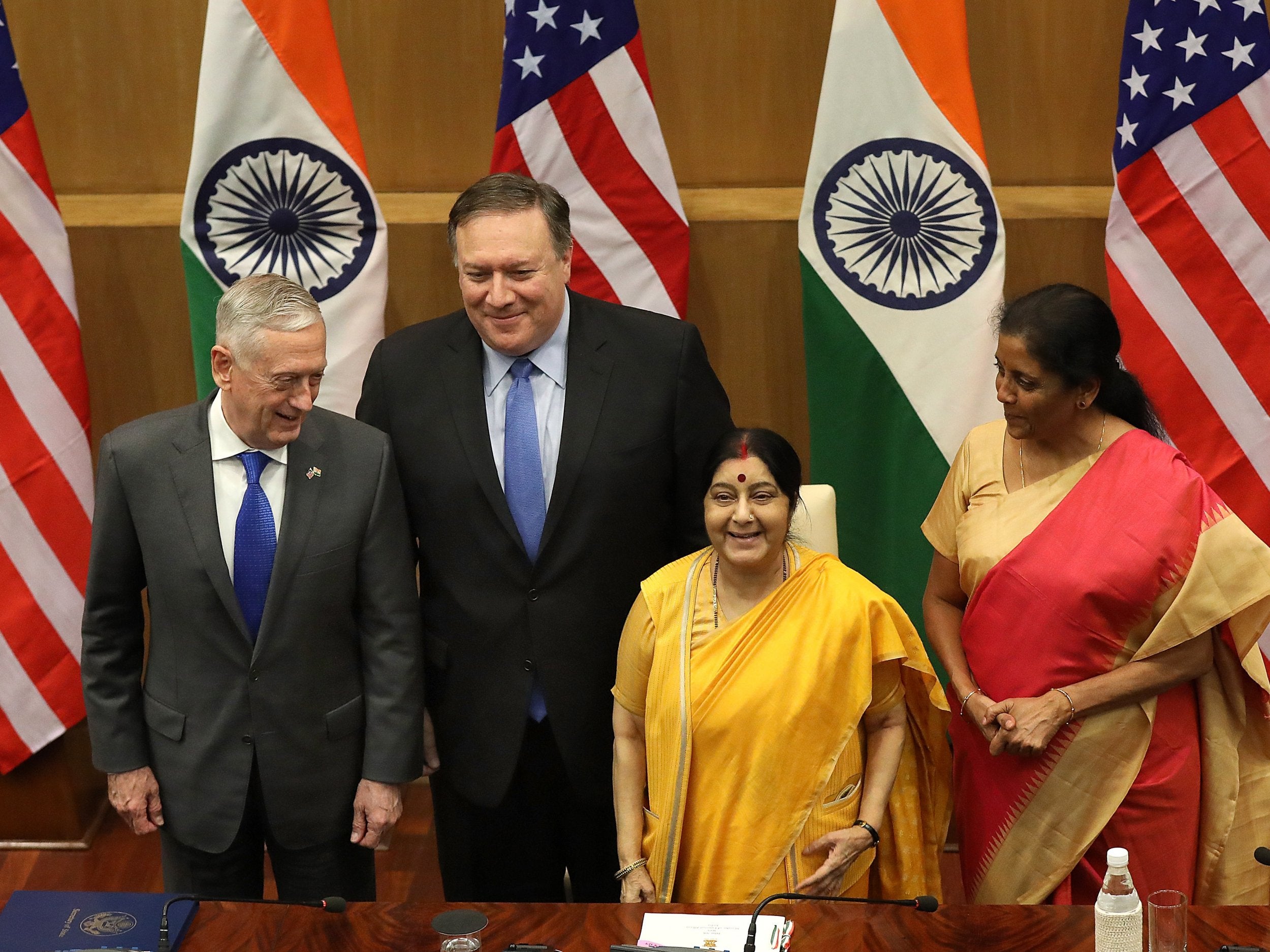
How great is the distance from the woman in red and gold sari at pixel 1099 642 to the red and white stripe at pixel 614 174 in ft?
3.62

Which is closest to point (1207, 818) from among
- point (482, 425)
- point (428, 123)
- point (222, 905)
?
point (482, 425)

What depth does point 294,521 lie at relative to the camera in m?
2.35

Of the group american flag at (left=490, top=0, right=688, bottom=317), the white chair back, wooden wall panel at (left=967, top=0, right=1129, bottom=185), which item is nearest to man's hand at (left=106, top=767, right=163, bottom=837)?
the white chair back

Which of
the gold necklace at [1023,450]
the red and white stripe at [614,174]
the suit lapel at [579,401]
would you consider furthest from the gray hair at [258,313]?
the gold necklace at [1023,450]

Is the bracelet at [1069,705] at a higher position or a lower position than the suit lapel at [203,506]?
lower

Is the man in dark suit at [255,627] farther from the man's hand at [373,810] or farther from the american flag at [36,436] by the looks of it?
the american flag at [36,436]

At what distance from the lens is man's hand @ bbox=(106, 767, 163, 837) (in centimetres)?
242

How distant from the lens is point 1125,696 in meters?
2.40

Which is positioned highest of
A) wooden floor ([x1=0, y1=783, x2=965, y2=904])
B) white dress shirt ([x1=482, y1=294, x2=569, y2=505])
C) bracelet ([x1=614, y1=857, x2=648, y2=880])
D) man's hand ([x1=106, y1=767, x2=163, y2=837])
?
white dress shirt ([x1=482, y1=294, x2=569, y2=505])

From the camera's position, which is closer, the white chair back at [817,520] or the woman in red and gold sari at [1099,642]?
the woman in red and gold sari at [1099,642]

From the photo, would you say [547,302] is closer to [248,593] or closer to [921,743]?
[248,593]

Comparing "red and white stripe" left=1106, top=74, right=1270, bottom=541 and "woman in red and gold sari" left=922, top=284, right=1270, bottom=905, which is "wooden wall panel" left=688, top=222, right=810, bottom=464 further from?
"woman in red and gold sari" left=922, top=284, right=1270, bottom=905

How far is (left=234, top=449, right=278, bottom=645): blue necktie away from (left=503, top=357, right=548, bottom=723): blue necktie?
16.3 inches

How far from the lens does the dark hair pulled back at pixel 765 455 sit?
232 centimetres
